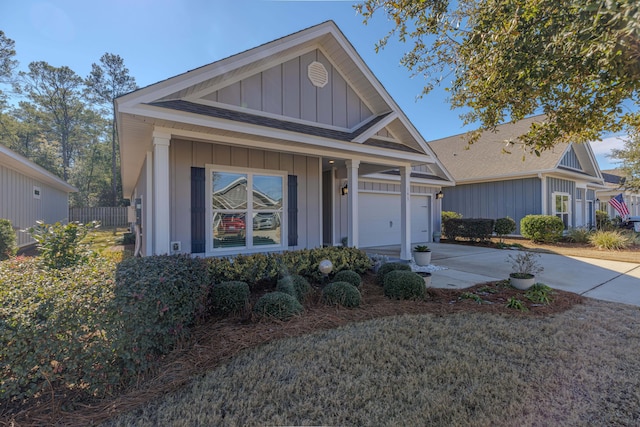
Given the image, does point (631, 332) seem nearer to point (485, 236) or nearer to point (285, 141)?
point (285, 141)

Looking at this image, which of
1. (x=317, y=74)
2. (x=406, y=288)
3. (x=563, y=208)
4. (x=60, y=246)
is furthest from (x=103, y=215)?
(x=563, y=208)

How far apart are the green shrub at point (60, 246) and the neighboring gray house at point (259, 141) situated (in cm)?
97

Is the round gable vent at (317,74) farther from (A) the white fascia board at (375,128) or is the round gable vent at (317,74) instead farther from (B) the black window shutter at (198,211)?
(B) the black window shutter at (198,211)

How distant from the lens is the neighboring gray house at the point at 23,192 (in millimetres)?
9336

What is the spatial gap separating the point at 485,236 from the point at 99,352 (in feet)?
44.7

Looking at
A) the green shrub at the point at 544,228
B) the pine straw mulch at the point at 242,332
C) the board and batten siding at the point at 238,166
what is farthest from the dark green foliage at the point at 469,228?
the board and batten siding at the point at 238,166

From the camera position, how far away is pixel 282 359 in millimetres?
2924

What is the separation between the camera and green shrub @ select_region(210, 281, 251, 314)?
13.3 ft

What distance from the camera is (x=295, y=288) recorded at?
4641 millimetres

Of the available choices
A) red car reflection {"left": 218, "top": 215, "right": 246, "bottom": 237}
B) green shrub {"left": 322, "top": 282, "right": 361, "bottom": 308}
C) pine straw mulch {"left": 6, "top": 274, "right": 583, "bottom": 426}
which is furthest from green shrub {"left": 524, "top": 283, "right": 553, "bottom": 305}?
red car reflection {"left": 218, "top": 215, "right": 246, "bottom": 237}

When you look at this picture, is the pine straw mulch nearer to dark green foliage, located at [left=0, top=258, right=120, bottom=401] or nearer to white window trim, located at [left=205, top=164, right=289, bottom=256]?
dark green foliage, located at [left=0, top=258, right=120, bottom=401]

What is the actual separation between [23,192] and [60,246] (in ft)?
34.9

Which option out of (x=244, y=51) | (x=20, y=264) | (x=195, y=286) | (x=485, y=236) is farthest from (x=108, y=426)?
(x=485, y=236)

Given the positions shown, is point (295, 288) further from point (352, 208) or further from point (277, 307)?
point (352, 208)
